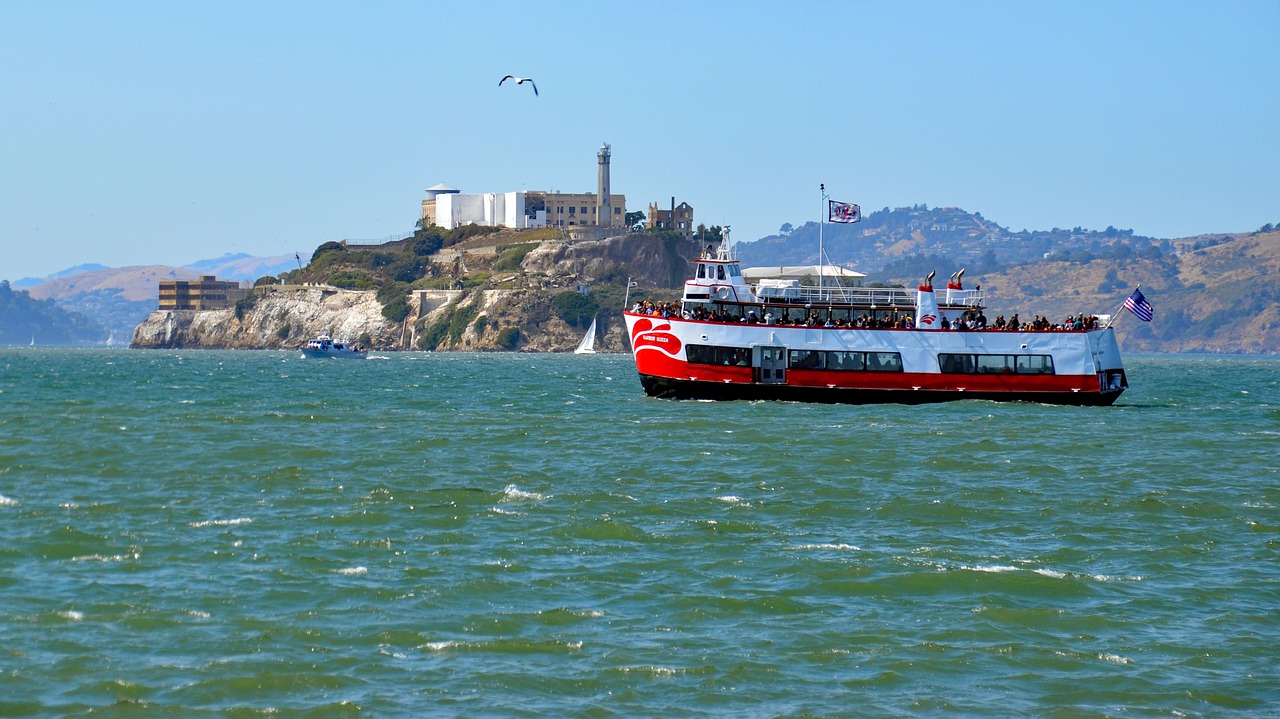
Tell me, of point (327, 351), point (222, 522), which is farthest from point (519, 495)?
point (327, 351)

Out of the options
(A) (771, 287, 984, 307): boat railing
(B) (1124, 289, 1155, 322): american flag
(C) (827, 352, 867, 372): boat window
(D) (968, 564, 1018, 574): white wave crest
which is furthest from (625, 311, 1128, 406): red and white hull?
(D) (968, 564, 1018, 574): white wave crest

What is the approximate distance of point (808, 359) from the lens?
217ft

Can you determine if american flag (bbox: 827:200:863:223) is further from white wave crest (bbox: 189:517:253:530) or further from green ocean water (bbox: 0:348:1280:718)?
white wave crest (bbox: 189:517:253:530)

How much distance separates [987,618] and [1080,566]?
15.7 ft

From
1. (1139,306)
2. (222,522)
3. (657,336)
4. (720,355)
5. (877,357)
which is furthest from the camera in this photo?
(1139,306)

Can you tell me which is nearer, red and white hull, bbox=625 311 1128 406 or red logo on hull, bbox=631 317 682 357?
red and white hull, bbox=625 311 1128 406

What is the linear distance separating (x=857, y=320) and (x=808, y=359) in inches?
136

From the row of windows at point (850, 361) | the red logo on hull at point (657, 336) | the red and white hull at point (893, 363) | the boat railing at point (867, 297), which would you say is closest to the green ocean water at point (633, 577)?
the red and white hull at point (893, 363)

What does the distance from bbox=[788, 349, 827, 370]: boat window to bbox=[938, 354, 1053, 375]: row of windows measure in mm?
5273

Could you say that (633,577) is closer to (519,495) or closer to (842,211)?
(519,495)

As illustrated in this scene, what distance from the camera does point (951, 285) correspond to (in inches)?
2817

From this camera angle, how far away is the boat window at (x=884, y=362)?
66.1 metres

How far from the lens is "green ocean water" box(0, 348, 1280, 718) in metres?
18.4

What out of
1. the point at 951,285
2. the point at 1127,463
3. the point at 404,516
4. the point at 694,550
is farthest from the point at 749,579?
the point at 951,285
